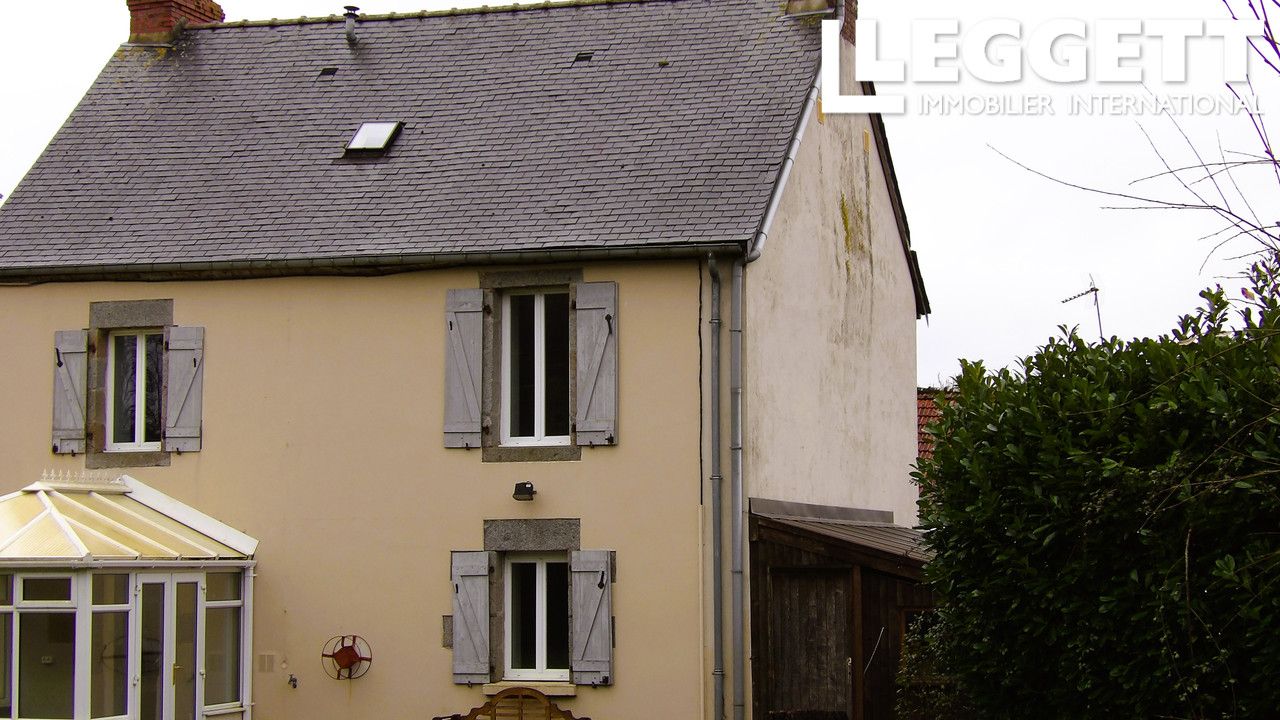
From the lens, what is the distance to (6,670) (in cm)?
1214

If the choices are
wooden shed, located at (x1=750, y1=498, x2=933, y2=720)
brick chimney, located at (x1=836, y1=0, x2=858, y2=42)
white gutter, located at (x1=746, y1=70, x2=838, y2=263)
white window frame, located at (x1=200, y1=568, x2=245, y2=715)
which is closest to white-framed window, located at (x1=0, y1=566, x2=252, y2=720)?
white window frame, located at (x1=200, y1=568, x2=245, y2=715)

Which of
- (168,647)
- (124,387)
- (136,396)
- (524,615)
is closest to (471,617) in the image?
(524,615)

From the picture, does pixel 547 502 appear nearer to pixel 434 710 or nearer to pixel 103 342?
pixel 434 710

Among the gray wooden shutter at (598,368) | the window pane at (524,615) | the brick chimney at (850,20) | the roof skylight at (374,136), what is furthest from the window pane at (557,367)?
the brick chimney at (850,20)

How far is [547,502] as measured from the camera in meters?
13.0

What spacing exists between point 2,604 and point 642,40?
26.7 ft

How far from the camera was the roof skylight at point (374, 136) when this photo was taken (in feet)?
49.3

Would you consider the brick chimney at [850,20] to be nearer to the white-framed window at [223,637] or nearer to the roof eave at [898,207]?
the roof eave at [898,207]

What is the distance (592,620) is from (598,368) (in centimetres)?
209

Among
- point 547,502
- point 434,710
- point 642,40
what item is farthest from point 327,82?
point 434,710

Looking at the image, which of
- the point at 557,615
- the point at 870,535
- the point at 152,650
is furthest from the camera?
the point at 870,535

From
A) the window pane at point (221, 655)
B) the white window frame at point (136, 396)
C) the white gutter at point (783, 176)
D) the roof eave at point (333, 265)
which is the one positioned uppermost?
the white gutter at point (783, 176)

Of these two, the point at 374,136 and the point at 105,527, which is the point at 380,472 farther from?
the point at 374,136

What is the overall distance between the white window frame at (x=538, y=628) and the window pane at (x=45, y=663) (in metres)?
3.45
